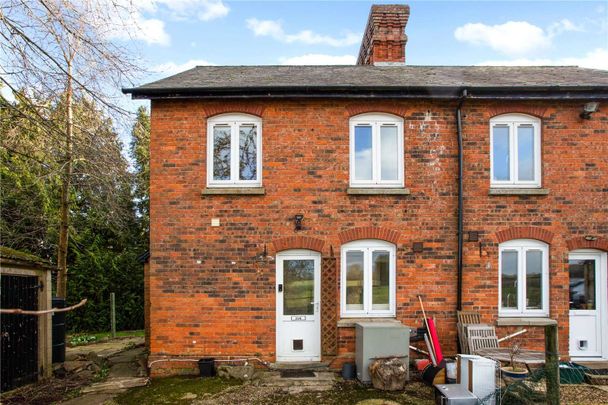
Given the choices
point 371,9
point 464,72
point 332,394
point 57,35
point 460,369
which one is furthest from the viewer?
point 371,9

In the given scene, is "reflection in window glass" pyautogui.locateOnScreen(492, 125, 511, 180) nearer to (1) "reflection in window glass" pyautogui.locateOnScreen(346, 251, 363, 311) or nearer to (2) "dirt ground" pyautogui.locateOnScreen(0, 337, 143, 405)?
(1) "reflection in window glass" pyautogui.locateOnScreen(346, 251, 363, 311)

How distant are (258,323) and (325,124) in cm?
419

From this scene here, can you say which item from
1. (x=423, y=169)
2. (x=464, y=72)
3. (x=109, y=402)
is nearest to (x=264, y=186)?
(x=423, y=169)

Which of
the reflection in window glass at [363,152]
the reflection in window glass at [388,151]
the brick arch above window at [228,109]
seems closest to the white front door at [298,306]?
the reflection in window glass at [363,152]

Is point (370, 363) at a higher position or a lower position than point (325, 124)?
lower

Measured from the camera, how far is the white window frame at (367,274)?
31.5ft

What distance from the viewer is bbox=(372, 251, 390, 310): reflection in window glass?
967 cm

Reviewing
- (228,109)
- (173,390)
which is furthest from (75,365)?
(228,109)

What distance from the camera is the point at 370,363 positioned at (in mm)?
8508

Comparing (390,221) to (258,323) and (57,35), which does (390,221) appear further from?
(57,35)

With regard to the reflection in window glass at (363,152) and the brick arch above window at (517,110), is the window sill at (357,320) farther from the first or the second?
the brick arch above window at (517,110)

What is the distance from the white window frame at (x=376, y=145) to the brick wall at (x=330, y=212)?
15cm

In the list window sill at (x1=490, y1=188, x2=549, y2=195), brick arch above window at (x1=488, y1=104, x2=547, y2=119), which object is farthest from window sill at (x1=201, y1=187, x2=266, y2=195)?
brick arch above window at (x1=488, y1=104, x2=547, y2=119)

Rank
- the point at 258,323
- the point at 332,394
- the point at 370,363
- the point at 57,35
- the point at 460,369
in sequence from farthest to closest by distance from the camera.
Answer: the point at 258,323 → the point at 370,363 → the point at 332,394 → the point at 460,369 → the point at 57,35
